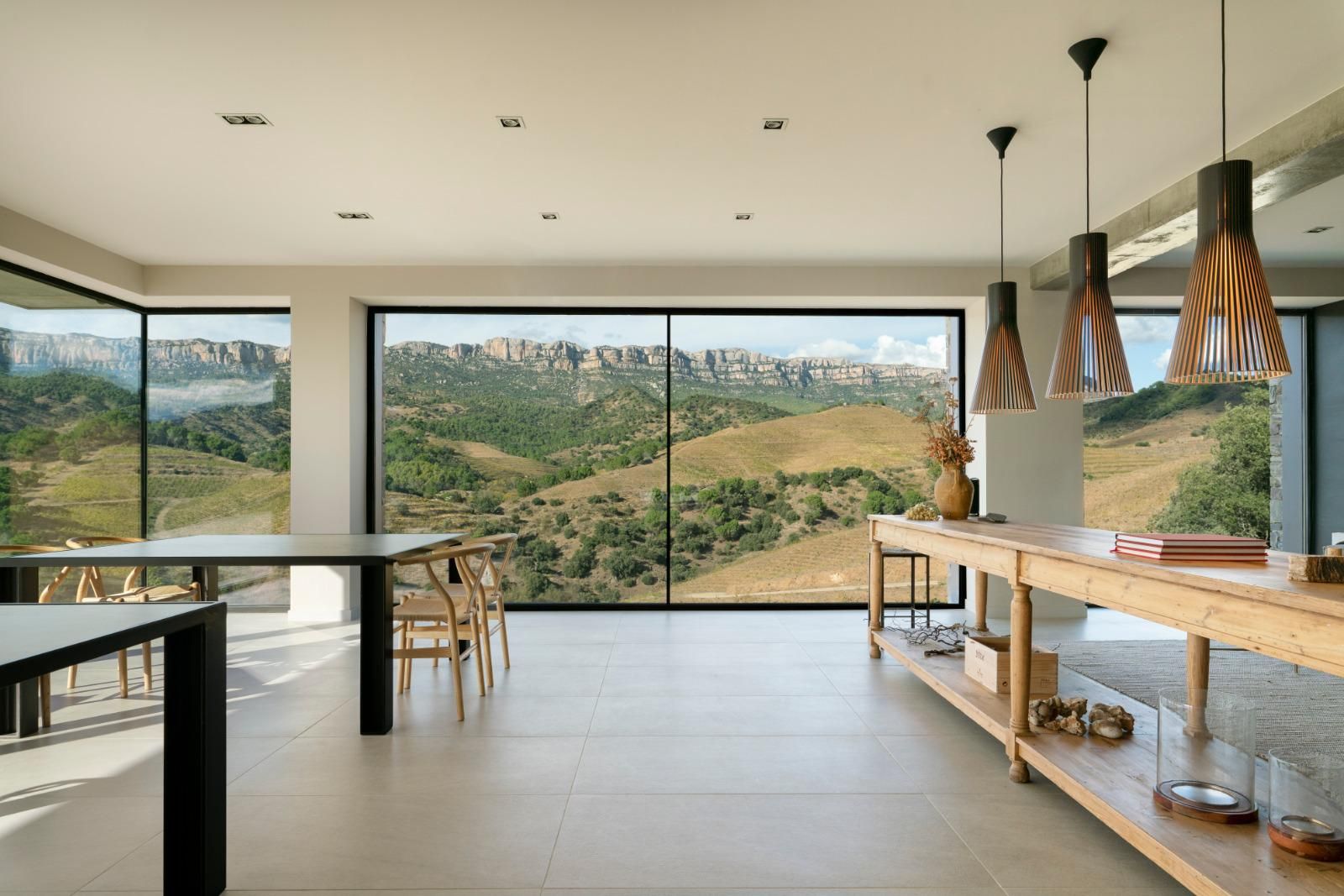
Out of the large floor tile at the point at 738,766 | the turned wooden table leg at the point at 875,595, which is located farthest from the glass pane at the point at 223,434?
the turned wooden table leg at the point at 875,595

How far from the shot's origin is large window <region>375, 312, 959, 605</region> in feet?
23.1

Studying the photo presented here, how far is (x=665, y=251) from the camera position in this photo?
19.4 feet

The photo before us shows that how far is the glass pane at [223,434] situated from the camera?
6727 millimetres

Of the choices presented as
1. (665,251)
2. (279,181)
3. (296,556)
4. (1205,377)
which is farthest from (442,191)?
(1205,377)

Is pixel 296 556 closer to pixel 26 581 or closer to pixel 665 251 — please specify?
pixel 26 581

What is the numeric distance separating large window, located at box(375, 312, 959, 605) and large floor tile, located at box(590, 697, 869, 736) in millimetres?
2975

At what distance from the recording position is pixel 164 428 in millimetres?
6730

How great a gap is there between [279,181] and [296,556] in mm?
2212

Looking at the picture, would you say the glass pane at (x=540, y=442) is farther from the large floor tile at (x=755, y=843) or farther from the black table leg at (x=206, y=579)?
the large floor tile at (x=755, y=843)

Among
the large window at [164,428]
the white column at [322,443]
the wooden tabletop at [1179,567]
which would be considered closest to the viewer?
the wooden tabletop at [1179,567]

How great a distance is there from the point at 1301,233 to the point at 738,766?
5.34m

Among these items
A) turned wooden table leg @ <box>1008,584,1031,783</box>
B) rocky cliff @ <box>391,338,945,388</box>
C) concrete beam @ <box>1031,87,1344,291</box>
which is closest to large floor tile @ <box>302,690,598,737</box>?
turned wooden table leg @ <box>1008,584,1031,783</box>

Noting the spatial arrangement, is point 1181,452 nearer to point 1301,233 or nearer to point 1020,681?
point 1301,233

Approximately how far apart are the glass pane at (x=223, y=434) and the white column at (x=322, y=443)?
645 millimetres
